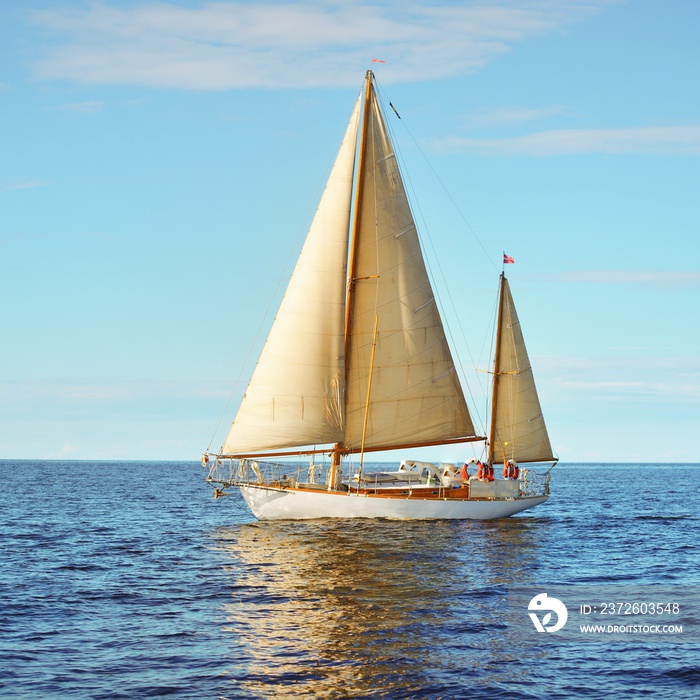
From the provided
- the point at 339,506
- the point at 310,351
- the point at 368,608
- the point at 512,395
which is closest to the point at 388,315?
the point at 310,351

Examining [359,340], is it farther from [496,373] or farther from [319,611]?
[319,611]

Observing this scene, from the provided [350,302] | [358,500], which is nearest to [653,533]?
[358,500]

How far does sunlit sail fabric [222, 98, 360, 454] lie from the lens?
148 ft

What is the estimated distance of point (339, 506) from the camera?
46.9m

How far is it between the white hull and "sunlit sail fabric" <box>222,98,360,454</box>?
2920 millimetres

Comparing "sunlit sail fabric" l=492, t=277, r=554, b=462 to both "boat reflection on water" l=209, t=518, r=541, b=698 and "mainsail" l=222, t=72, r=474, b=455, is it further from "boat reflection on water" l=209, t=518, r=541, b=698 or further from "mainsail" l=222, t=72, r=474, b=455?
"boat reflection on water" l=209, t=518, r=541, b=698

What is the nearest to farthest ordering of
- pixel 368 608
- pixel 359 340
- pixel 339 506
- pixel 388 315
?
pixel 368 608
pixel 339 506
pixel 359 340
pixel 388 315

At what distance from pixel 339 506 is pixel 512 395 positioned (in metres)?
15.4

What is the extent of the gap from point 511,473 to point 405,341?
34.1 feet

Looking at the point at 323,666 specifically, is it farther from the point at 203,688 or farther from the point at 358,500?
the point at 358,500

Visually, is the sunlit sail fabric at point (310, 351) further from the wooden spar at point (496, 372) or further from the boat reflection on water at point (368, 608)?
the wooden spar at point (496, 372)

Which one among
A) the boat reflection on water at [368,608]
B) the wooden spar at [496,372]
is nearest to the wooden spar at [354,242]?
the boat reflection on water at [368,608]

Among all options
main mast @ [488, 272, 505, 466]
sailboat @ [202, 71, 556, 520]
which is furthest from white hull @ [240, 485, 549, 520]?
main mast @ [488, 272, 505, 466]

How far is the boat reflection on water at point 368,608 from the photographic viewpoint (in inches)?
822
